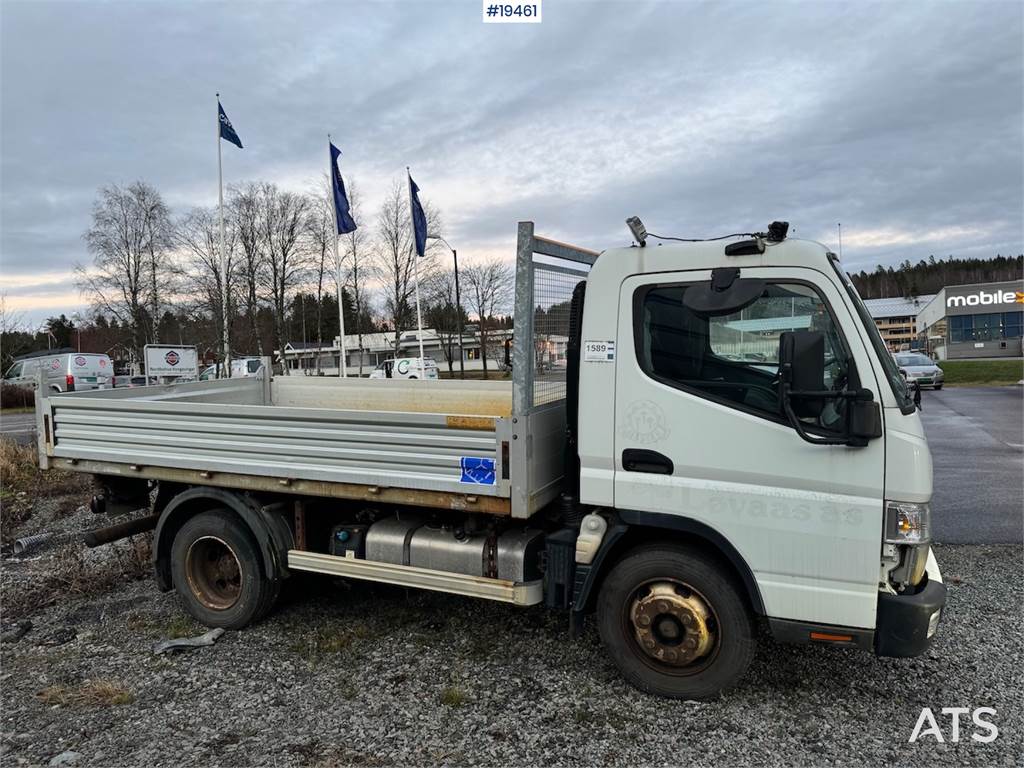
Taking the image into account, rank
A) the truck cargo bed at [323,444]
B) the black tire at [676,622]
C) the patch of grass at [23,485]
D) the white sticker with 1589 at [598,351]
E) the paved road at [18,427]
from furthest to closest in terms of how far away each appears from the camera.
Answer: the paved road at [18,427]
the patch of grass at [23,485]
the truck cargo bed at [323,444]
the white sticker with 1589 at [598,351]
the black tire at [676,622]

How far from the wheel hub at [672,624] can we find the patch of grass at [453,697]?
3.47ft

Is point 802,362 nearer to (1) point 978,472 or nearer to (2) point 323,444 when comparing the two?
(2) point 323,444

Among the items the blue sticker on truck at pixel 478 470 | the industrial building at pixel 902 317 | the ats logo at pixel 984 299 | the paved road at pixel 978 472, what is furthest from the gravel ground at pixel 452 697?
the industrial building at pixel 902 317

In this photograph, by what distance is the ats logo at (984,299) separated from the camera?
54.0 metres

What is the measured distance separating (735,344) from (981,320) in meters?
64.0

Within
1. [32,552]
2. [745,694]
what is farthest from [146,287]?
[745,694]

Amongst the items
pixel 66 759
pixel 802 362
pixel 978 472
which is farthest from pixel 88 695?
pixel 978 472

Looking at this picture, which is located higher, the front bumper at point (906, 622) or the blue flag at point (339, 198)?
the blue flag at point (339, 198)

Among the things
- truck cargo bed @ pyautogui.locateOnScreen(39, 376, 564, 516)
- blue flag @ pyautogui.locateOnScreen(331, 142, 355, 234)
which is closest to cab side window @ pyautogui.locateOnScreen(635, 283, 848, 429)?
truck cargo bed @ pyautogui.locateOnScreen(39, 376, 564, 516)

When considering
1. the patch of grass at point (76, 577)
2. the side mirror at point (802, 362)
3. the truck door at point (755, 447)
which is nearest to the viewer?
the side mirror at point (802, 362)

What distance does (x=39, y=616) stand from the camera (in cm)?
517

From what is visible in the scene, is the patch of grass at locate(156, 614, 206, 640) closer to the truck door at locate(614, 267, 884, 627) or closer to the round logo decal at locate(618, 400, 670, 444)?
the truck door at locate(614, 267, 884, 627)

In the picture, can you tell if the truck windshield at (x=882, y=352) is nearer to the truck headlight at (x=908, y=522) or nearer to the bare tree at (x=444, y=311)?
the truck headlight at (x=908, y=522)

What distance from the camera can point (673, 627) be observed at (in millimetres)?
3609
